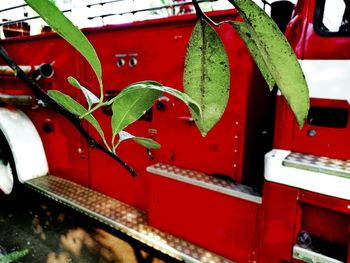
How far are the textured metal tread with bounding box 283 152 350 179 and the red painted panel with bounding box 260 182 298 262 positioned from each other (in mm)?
138

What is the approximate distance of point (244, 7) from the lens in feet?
0.82

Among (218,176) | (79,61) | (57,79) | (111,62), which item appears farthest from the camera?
(57,79)

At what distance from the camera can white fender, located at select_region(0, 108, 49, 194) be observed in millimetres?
2736

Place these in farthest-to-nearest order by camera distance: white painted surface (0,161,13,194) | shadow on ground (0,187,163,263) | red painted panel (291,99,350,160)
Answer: white painted surface (0,161,13,194)
shadow on ground (0,187,163,263)
red painted panel (291,99,350,160)

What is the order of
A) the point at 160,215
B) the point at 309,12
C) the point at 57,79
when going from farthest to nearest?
1. the point at 57,79
2. the point at 160,215
3. the point at 309,12

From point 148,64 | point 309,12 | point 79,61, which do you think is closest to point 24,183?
point 79,61

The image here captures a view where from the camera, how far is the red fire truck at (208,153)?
1.43 meters

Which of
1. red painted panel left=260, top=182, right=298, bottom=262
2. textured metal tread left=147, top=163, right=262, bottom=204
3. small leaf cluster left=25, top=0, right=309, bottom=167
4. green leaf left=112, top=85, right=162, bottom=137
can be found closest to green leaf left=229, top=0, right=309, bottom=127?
small leaf cluster left=25, top=0, right=309, bottom=167

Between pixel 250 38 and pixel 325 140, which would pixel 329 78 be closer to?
pixel 325 140

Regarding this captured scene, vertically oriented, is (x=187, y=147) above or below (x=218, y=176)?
above

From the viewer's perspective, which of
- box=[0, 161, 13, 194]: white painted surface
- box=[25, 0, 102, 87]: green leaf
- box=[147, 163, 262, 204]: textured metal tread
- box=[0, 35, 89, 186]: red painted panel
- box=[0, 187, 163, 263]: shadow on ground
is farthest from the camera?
box=[0, 161, 13, 194]: white painted surface

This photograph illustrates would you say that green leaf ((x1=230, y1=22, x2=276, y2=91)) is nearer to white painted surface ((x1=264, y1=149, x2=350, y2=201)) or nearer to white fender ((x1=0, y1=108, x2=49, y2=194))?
white painted surface ((x1=264, y1=149, x2=350, y2=201))

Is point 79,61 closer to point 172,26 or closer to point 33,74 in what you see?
point 33,74

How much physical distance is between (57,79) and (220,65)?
2758 mm
